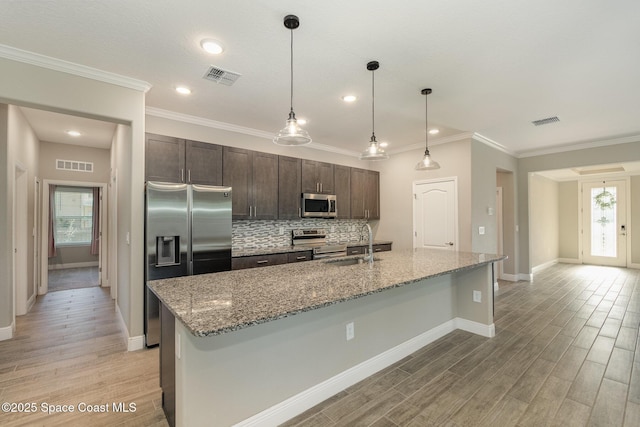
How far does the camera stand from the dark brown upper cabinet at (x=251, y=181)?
3994 millimetres

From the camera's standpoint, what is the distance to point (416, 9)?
1.91 meters

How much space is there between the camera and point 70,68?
8.53ft

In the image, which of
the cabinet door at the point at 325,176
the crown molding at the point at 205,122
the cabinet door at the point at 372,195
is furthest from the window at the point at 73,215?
the cabinet door at the point at 372,195

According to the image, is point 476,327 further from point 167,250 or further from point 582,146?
point 582,146

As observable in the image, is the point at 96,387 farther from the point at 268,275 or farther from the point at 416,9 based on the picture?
the point at 416,9

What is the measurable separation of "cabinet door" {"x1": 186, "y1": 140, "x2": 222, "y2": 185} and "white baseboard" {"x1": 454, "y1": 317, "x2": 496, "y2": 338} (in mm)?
3447

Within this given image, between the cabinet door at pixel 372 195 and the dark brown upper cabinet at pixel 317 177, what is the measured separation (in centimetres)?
94

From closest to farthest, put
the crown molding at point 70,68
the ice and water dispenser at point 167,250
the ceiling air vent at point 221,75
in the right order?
1. the crown molding at point 70,68
2. the ceiling air vent at point 221,75
3. the ice and water dispenser at point 167,250

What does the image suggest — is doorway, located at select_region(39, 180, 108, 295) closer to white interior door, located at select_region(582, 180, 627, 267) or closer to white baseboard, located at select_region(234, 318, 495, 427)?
white baseboard, located at select_region(234, 318, 495, 427)

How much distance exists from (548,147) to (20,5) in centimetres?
732

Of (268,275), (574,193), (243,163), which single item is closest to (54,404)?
(268,275)

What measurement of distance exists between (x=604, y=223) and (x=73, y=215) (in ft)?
47.9

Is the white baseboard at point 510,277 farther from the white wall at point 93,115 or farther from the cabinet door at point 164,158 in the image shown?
the white wall at point 93,115

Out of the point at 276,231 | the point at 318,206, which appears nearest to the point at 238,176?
the point at 276,231
